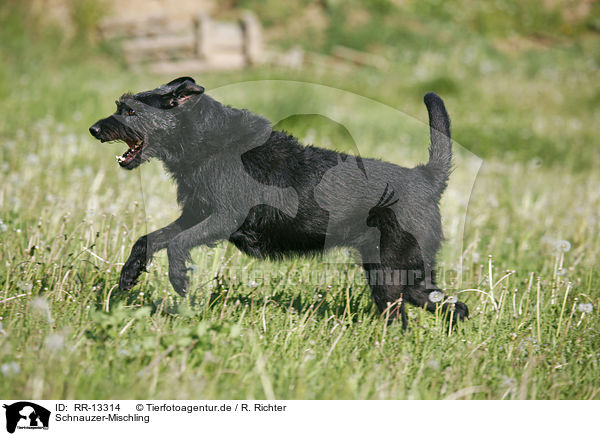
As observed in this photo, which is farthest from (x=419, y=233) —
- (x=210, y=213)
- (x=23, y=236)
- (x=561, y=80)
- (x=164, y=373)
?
(x=561, y=80)

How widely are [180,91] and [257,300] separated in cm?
135

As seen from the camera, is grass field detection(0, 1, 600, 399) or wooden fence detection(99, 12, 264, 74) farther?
wooden fence detection(99, 12, 264, 74)

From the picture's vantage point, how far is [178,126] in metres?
3.19

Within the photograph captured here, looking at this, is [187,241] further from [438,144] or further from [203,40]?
[203,40]

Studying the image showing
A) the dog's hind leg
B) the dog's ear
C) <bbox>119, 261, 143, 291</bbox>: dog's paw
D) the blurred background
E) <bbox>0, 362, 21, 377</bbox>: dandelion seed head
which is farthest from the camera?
the blurred background

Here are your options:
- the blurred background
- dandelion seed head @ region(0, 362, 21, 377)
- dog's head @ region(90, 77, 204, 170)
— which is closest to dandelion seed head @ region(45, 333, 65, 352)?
dandelion seed head @ region(0, 362, 21, 377)

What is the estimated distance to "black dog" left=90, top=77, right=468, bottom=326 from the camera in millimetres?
3148

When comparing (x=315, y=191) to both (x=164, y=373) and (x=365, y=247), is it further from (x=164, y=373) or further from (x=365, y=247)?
(x=164, y=373)

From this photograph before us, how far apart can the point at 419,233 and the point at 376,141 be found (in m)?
5.24

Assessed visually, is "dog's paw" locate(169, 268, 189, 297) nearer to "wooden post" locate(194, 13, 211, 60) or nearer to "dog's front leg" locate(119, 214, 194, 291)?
"dog's front leg" locate(119, 214, 194, 291)
